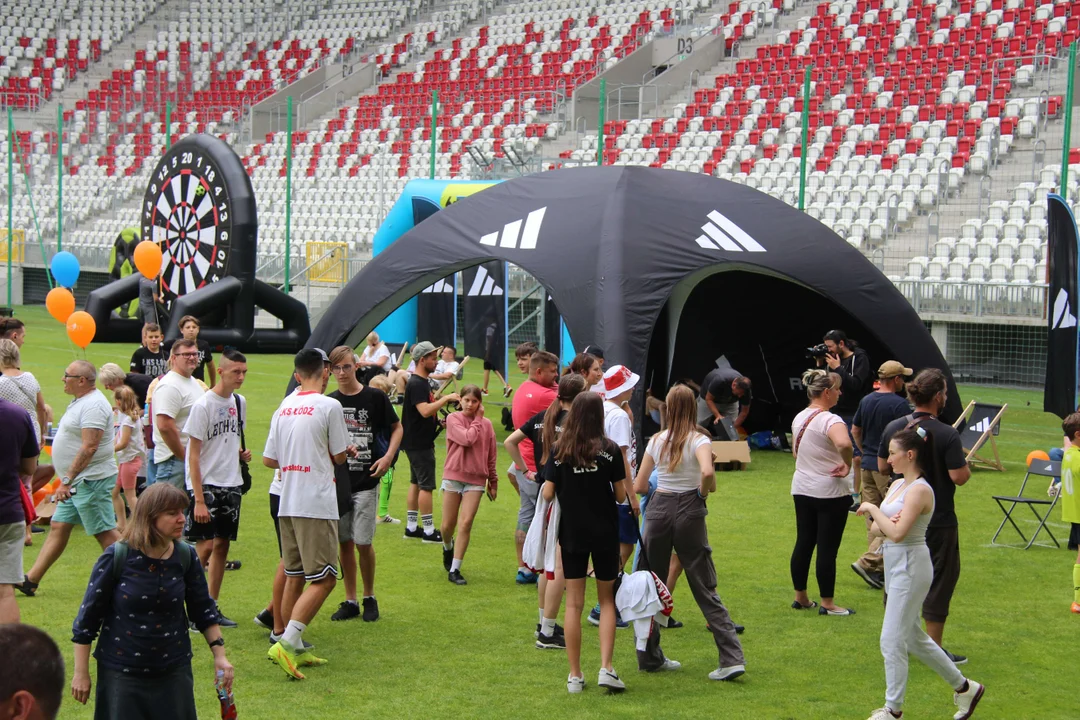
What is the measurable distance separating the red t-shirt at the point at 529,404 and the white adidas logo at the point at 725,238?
13.6ft

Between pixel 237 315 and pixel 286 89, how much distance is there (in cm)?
1694

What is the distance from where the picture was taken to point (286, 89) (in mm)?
35594

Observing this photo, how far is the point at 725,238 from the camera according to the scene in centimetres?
1146

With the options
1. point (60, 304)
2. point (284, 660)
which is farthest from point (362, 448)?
point (60, 304)

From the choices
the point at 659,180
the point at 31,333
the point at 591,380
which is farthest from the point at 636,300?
the point at 31,333

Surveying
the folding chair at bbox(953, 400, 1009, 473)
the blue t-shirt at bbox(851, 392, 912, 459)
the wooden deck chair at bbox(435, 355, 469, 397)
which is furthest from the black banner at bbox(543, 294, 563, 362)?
the blue t-shirt at bbox(851, 392, 912, 459)

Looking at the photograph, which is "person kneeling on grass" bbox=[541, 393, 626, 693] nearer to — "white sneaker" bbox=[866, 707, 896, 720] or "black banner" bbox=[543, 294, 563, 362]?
"white sneaker" bbox=[866, 707, 896, 720]

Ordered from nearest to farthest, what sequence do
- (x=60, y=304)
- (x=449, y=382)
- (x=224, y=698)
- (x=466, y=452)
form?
(x=224, y=698) → (x=466, y=452) → (x=449, y=382) → (x=60, y=304)

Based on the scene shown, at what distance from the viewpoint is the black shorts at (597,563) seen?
5934 millimetres

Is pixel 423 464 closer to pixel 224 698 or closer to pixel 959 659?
pixel 959 659

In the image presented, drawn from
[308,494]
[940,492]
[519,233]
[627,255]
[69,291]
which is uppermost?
[519,233]

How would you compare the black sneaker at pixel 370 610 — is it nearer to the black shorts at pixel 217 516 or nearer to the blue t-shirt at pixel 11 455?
the black shorts at pixel 217 516

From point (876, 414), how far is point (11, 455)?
532 cm

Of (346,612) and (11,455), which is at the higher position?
(11,455)
